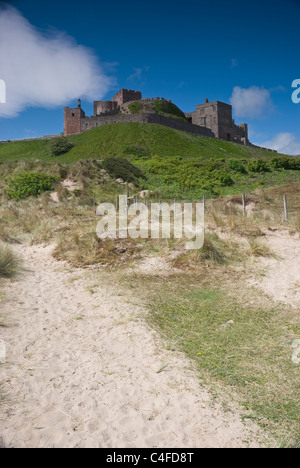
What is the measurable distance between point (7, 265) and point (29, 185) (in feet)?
45.0

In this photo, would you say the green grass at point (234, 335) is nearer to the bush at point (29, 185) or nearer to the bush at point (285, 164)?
the bush at point (29, 185)

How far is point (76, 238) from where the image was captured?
36.5 ft

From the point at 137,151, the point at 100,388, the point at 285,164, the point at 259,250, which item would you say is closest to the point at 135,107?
the point at 137,151

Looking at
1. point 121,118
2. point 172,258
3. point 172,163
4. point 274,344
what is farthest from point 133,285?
point 121,118

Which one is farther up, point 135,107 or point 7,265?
point 135,107

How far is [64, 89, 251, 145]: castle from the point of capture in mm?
60250

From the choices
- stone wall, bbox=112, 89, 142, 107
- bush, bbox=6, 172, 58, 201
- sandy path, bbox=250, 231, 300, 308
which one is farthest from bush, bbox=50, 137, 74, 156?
sandy path, bbox=250, 231, 300, 308

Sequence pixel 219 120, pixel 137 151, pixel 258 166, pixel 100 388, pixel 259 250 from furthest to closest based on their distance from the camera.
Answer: pixel 219 120 < pixel 137 151 < pixel 258 166 < pixel 259 250 < pixel 100 388

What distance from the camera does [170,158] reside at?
1430 inches

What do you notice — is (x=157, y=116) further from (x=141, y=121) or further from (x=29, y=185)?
(x=29, y=185)

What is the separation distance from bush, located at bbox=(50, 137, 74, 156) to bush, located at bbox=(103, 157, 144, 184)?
22155 millimetres

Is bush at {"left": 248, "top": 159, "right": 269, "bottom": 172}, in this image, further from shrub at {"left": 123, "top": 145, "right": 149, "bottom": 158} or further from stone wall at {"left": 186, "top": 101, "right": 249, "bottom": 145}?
stone wall at {"left": 186, "top": 101, "right": 249, "bottom": 145}

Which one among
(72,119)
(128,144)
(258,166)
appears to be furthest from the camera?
(72,119)
